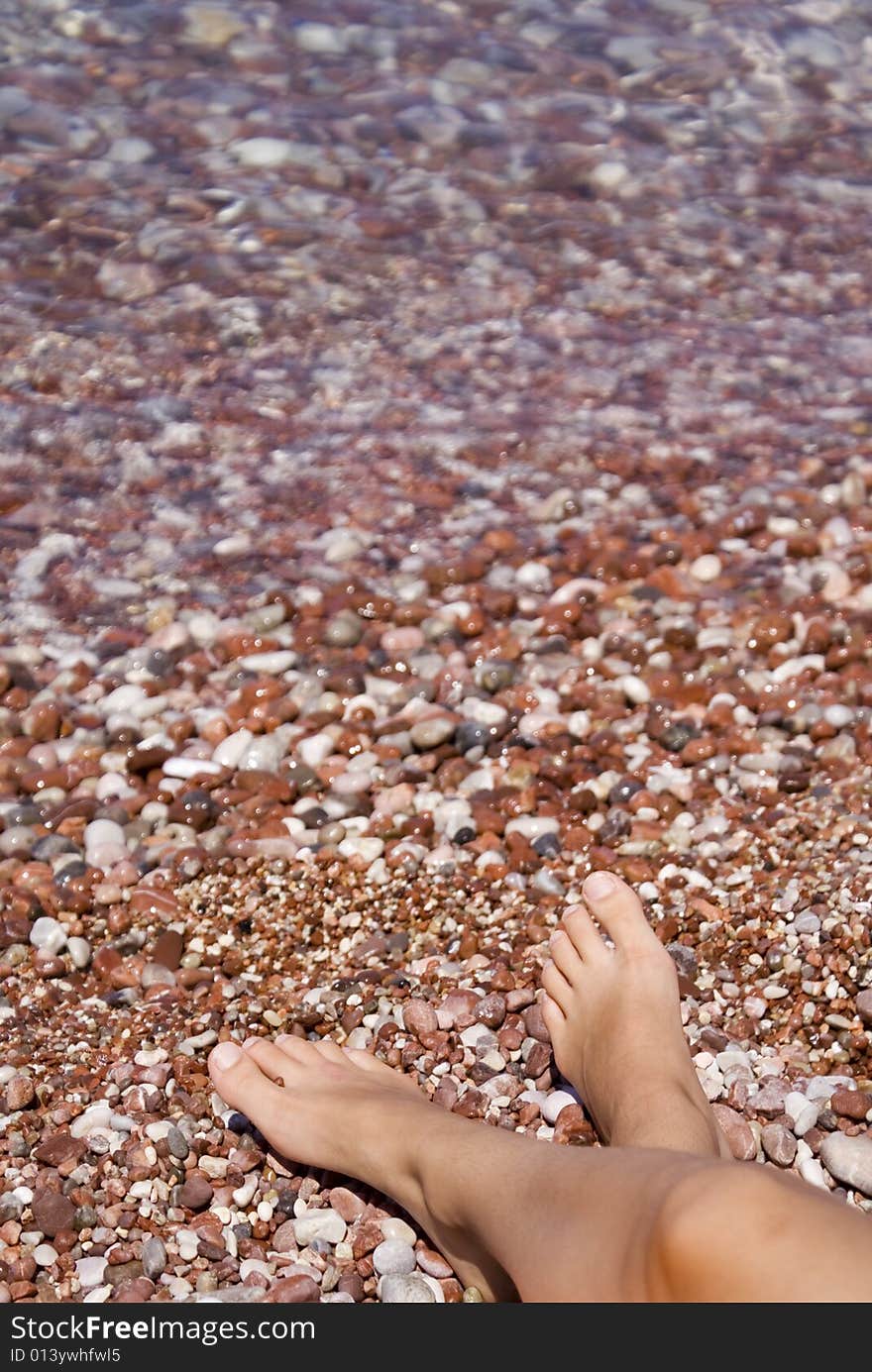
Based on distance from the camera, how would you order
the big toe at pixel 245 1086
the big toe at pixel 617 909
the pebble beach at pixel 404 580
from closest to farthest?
the big toe at pixel 245 1086, the pebble beach at pixel 404 580, the big toe at pixel 617 909

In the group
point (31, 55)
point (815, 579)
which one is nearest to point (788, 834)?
point (815, 579)

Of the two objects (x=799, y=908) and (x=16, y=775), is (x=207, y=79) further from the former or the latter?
(x=799, y=908)

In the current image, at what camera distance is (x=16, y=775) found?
160 inches

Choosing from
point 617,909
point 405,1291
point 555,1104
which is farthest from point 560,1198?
point 617,909

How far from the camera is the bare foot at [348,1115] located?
8.49 ft

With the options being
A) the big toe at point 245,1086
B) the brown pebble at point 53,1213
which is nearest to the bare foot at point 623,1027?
the big toe at point 245,1086

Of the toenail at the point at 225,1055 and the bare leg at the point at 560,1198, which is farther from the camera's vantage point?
the toenail at the point at 225,1055

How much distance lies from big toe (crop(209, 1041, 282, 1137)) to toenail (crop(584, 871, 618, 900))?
83cm

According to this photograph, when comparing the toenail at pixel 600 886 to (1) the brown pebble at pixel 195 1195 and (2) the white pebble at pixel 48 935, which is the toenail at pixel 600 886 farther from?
(2) the white pebble at pixel 48 935

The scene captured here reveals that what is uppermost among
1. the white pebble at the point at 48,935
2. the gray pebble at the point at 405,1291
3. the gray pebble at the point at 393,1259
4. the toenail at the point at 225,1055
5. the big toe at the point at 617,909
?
the big toe at the point at 617,909

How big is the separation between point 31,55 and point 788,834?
6.60 m

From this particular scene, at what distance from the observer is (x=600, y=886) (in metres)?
3.25

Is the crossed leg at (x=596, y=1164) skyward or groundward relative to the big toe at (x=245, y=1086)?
skyward

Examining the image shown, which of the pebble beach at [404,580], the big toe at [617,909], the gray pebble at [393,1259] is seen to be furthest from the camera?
the big toe at [617,909]
